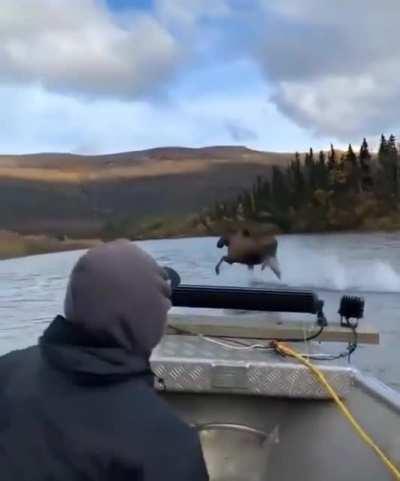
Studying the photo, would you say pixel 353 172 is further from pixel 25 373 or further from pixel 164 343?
pixel 25 373

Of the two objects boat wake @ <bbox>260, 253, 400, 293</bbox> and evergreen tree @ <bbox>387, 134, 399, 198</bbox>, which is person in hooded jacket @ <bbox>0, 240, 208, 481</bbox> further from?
evergreen tree @ <bbox>387, 134, 399, 198</bbox>

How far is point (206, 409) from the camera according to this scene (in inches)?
163

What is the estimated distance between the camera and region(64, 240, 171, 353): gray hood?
1961 mm

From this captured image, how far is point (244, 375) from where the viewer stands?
3988mm

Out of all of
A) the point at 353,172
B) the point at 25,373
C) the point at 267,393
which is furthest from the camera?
the point at 353,172

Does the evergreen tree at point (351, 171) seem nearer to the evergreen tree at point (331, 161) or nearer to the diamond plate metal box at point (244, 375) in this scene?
the evergreen tree at point (331, 161)

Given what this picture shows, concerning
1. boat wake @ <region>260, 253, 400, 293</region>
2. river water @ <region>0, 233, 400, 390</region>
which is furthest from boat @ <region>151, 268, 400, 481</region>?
boat wake @ <region>260, 253, 400, 293</region>

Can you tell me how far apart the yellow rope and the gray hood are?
1609 millimetres

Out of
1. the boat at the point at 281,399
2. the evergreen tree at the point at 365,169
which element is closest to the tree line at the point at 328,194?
the evergreen tree at the point at 365,169

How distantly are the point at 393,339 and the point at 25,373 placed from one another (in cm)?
1381

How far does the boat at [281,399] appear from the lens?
12.4 feet

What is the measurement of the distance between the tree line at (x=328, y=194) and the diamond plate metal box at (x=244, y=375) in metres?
24.0

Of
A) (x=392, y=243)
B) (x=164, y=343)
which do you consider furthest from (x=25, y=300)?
(x=164, y=343)

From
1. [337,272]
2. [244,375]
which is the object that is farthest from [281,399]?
[337,272]
